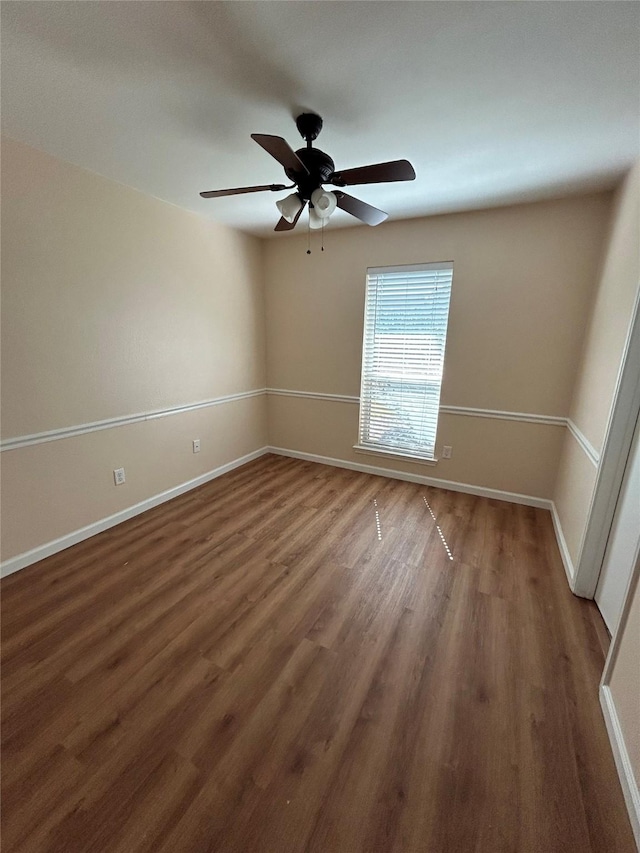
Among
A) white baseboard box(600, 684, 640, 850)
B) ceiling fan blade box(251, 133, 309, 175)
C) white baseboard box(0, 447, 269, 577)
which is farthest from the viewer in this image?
white baseboard box(0, 447, 269, 577)

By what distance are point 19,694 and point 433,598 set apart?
1.96 metres

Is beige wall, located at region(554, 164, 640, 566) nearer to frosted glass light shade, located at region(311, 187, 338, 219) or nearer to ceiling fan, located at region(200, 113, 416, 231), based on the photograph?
ceiling fan, located at region(200, 113, 416, 231)

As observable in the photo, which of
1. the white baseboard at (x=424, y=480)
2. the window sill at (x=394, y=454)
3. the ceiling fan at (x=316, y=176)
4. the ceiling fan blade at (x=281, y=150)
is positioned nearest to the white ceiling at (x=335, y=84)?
the ceiling fan at (x=316, y=176)

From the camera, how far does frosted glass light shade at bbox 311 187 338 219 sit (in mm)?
1583

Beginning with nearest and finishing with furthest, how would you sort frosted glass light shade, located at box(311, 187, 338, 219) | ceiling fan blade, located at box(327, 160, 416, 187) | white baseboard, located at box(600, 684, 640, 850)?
1. white baseboard, located at box(600, 684, 640, 850)
2. ceiling fan blade, located at box(327, 160, 416, 187)
3. frosted glass light shade, located at box(311, 187, 338, 219)

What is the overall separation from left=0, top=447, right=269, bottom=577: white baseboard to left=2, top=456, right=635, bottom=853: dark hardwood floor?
0.27 ft

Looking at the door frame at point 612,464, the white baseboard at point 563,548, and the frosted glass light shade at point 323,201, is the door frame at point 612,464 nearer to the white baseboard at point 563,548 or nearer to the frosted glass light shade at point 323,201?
the white baseboard at point 563,548

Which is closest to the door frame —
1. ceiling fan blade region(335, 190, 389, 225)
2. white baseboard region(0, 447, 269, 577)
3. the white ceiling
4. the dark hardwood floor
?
the dark hardwood floor

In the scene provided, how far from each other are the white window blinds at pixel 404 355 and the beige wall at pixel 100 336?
1453 mm

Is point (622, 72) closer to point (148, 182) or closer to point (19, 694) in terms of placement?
point (148, 182)

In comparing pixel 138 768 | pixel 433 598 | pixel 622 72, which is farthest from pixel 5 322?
pixel 622 72

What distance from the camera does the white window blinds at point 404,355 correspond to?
3.08 meters

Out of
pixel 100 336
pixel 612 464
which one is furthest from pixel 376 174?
pixel 100 336

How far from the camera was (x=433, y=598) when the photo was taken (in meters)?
1.93
